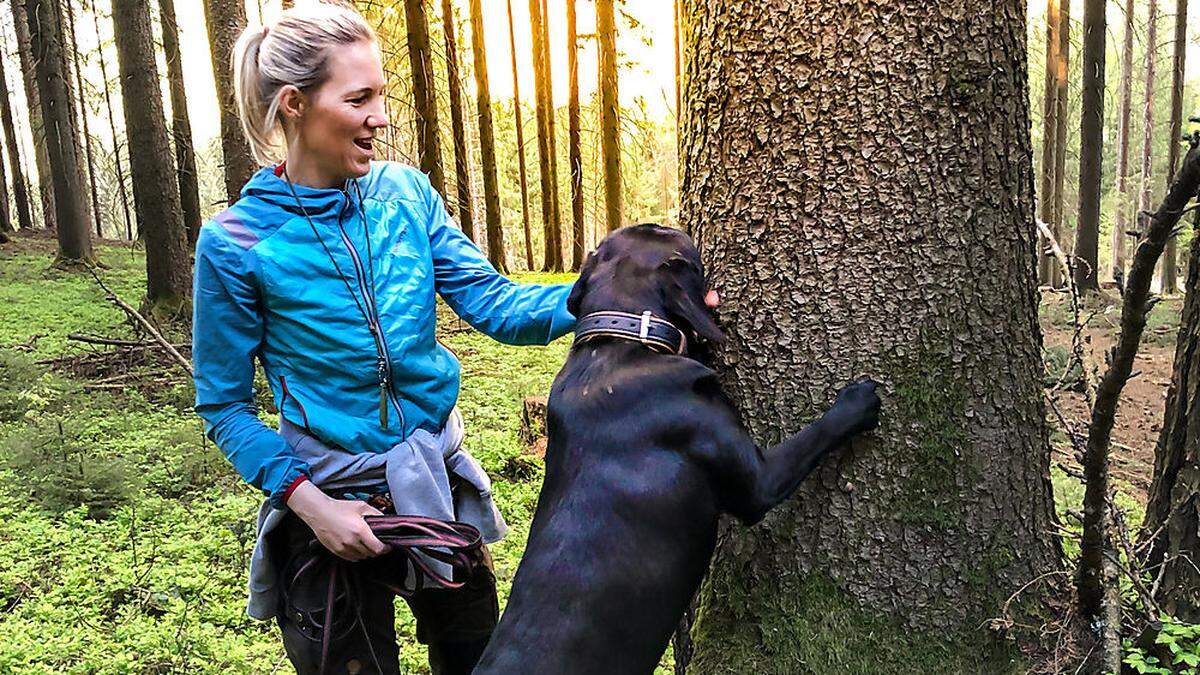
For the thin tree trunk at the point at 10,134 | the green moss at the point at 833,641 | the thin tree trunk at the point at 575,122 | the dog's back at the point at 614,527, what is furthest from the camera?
the thin tree trunk at the point at 10,134

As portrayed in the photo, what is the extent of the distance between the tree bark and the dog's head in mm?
12813

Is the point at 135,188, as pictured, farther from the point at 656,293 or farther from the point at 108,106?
the point at 108,106

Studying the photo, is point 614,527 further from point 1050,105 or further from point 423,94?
point 1050,105

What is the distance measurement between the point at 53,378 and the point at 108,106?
835 inches

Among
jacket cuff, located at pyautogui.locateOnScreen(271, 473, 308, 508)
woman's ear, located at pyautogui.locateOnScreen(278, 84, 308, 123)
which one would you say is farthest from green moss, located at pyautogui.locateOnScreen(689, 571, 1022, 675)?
woman's ear, located at pyautogui.locateOnScreen(278, 84, 308, 123)

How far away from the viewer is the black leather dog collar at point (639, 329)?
7.48 ft

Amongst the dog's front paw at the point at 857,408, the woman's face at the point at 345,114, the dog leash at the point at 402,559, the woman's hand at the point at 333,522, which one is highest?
the woman's face at the point at 345,114

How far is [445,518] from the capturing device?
2287 mm

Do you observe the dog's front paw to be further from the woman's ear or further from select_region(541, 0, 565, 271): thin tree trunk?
select_region(541, 0, 565, 271): thin tree trunk

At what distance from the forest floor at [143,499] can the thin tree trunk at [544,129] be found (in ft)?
29.7

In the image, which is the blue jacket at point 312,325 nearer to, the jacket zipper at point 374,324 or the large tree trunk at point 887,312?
the jacket zipper at point 374,324

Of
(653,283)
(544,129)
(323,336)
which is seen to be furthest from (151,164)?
(544,129)

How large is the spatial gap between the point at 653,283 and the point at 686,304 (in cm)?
12

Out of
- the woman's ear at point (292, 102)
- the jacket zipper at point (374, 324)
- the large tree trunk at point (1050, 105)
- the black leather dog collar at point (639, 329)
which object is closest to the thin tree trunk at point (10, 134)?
the woman's ear at point (292, 102)
